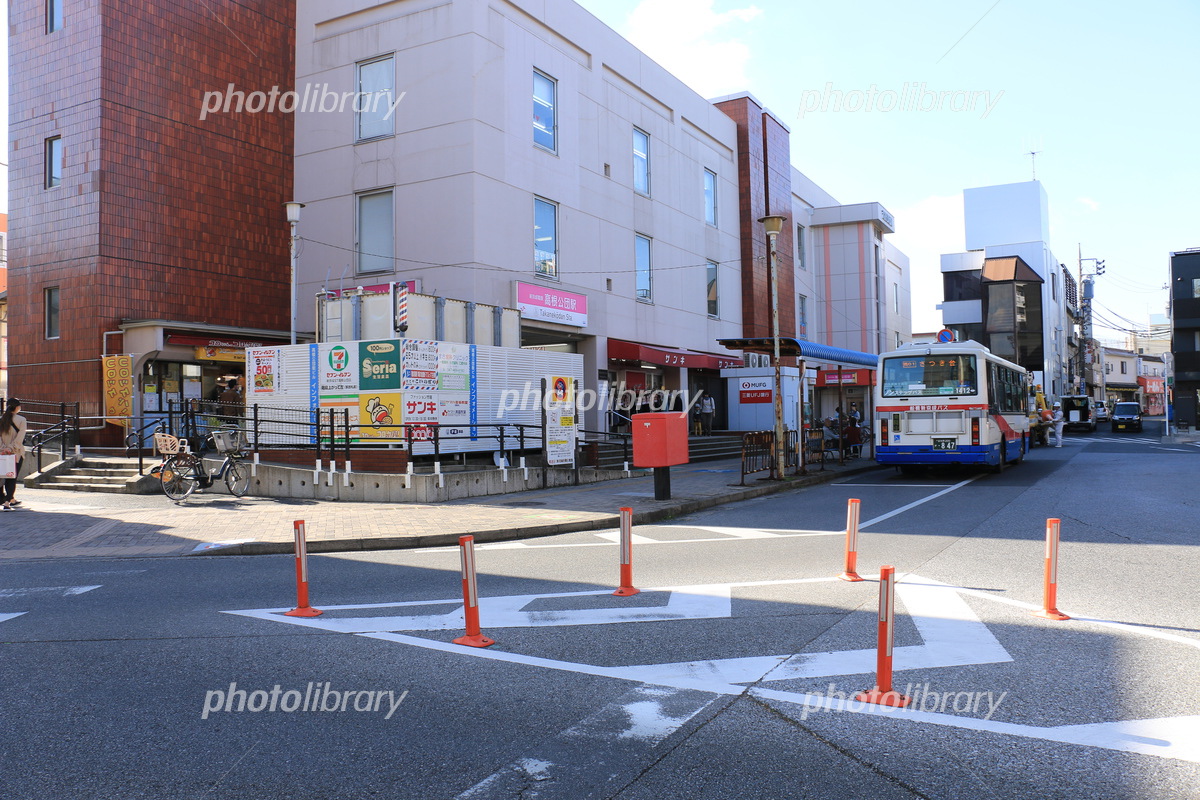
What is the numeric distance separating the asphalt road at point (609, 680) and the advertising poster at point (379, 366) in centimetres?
698

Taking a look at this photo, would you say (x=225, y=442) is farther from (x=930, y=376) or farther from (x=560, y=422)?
(x=930, y=376)

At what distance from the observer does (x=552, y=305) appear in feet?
83.1

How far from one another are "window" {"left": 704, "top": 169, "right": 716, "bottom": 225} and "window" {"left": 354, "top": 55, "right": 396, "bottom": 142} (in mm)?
14828

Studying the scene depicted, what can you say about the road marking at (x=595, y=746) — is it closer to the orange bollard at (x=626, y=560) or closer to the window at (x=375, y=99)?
the orange bollard at (x=626, y=560)

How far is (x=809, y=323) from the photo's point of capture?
4766 centimetres

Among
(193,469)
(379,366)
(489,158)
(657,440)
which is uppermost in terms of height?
(489,158)

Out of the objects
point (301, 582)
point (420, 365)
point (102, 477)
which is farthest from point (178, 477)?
point (301, 582)

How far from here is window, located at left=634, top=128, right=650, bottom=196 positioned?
3083 centimetres

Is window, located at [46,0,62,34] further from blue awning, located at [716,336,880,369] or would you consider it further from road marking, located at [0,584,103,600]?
road marking, located at [0,584,103,600]

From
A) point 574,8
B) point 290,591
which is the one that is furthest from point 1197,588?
point 574,8

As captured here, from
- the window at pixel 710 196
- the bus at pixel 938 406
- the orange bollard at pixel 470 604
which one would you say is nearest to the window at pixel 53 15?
the window at pixel 710 196

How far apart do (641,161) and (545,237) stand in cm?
710

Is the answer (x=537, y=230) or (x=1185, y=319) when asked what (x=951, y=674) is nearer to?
(x=537, y=230)

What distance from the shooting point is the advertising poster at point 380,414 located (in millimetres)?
16525
